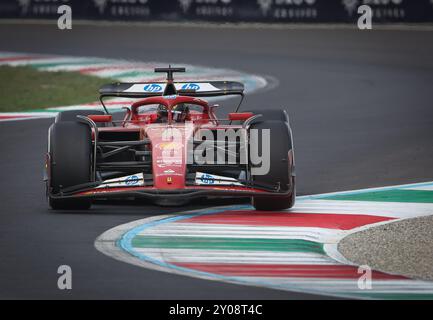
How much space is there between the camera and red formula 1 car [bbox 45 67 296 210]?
1320 cm

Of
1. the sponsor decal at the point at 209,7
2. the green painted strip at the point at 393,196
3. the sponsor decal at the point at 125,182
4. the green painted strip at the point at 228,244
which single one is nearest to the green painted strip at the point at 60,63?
the sponsor decal at the point at 209,7

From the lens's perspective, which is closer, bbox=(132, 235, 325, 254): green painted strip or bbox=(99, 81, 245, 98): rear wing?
bbox=(132, 235, 325, 254): green painted strip

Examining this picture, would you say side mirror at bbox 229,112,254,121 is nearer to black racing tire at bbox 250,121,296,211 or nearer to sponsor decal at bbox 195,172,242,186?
black racing tire at bbox 250,121,296,211

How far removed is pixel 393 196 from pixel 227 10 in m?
19.5

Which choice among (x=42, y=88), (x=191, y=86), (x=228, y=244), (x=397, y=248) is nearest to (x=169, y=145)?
(x=228, y=244)

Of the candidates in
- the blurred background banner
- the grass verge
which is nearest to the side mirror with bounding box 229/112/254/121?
the grass verge

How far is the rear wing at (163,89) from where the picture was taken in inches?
599

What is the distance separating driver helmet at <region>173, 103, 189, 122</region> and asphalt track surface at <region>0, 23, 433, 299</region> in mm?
1238

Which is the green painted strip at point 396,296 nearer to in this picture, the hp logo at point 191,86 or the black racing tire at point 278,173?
the black racing tire at point 278,173

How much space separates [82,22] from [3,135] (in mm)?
16070

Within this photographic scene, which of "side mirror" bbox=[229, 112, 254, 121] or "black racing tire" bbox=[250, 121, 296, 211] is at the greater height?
"side mirror" bbox=[229, 112, 254, 121]

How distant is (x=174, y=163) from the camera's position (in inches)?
525
